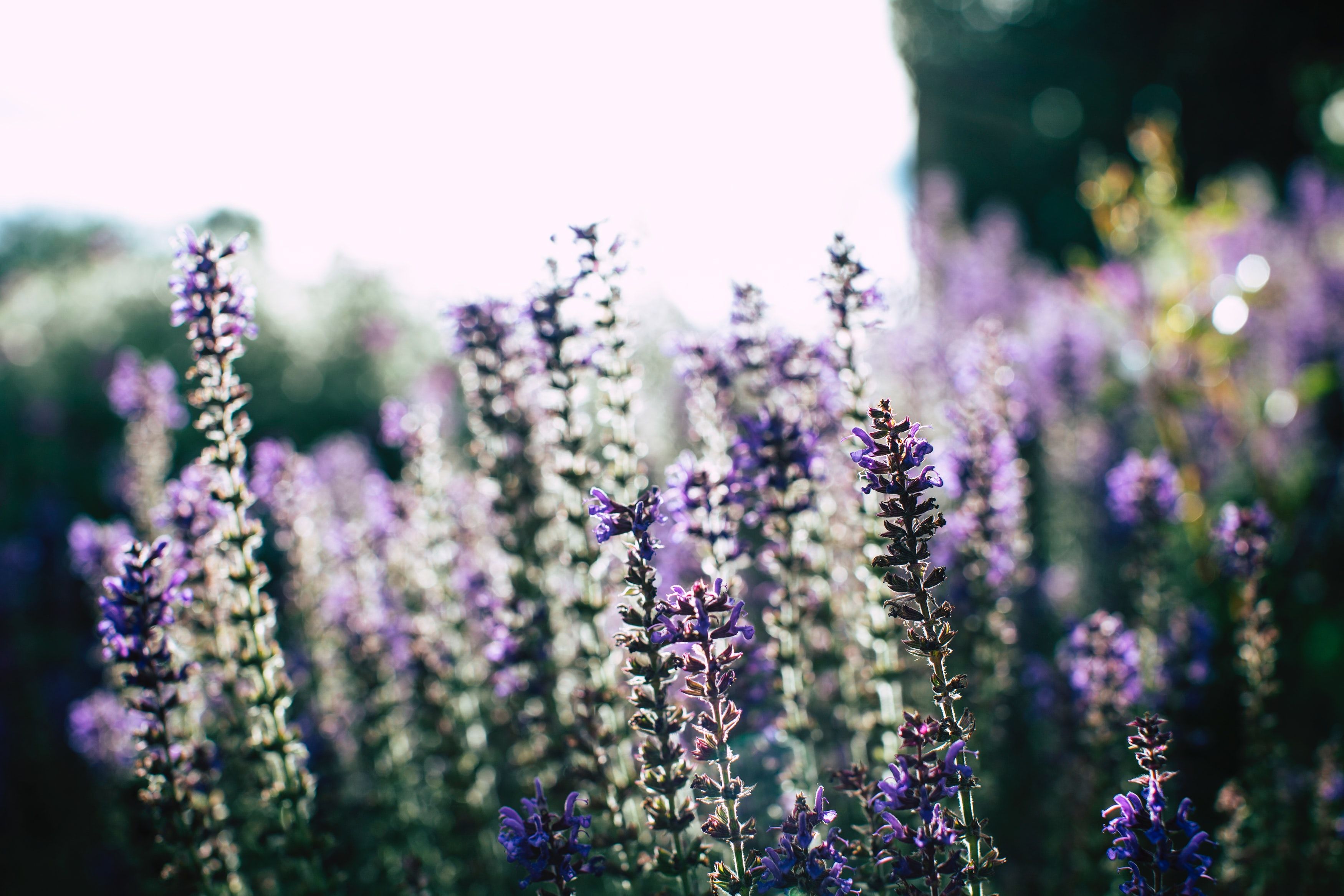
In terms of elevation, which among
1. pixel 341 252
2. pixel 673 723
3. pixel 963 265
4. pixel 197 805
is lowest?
pixel 197 805

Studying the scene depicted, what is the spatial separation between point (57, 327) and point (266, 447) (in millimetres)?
11992

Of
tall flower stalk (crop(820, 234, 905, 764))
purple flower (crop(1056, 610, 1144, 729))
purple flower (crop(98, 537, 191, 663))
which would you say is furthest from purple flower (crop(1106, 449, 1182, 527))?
purple flower (crop(98, 537, 191, 663))

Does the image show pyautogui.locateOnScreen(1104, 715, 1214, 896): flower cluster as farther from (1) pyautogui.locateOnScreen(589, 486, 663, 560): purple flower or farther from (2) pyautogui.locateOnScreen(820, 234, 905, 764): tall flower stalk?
(1) pyautogui.locateOnScreen(589, 486, 663, 560): purple flower

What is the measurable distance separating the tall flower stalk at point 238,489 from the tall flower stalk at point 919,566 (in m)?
2.02

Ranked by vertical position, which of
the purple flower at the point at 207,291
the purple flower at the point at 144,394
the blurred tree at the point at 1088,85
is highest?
the blurred tree at the point at 1088,85

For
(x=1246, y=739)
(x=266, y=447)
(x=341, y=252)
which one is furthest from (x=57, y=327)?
(x=1246, y=739)

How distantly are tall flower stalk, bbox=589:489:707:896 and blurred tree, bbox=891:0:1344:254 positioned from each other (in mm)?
23269

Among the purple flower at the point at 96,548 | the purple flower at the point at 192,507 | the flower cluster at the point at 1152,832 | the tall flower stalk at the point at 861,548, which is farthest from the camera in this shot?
the purple flower at the point at 96,548

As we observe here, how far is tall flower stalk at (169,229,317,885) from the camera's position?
2.64 m

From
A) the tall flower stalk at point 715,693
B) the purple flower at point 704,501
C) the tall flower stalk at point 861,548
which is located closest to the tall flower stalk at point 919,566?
the tall flower stalk at point 715,693

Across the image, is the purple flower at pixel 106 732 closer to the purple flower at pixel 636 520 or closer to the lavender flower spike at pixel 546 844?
the lavender flower spike at pixel 546 844

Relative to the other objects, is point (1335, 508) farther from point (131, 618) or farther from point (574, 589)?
point (131, 618)

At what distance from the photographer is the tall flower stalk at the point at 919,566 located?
179 cm

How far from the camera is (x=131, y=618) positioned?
239 cm
